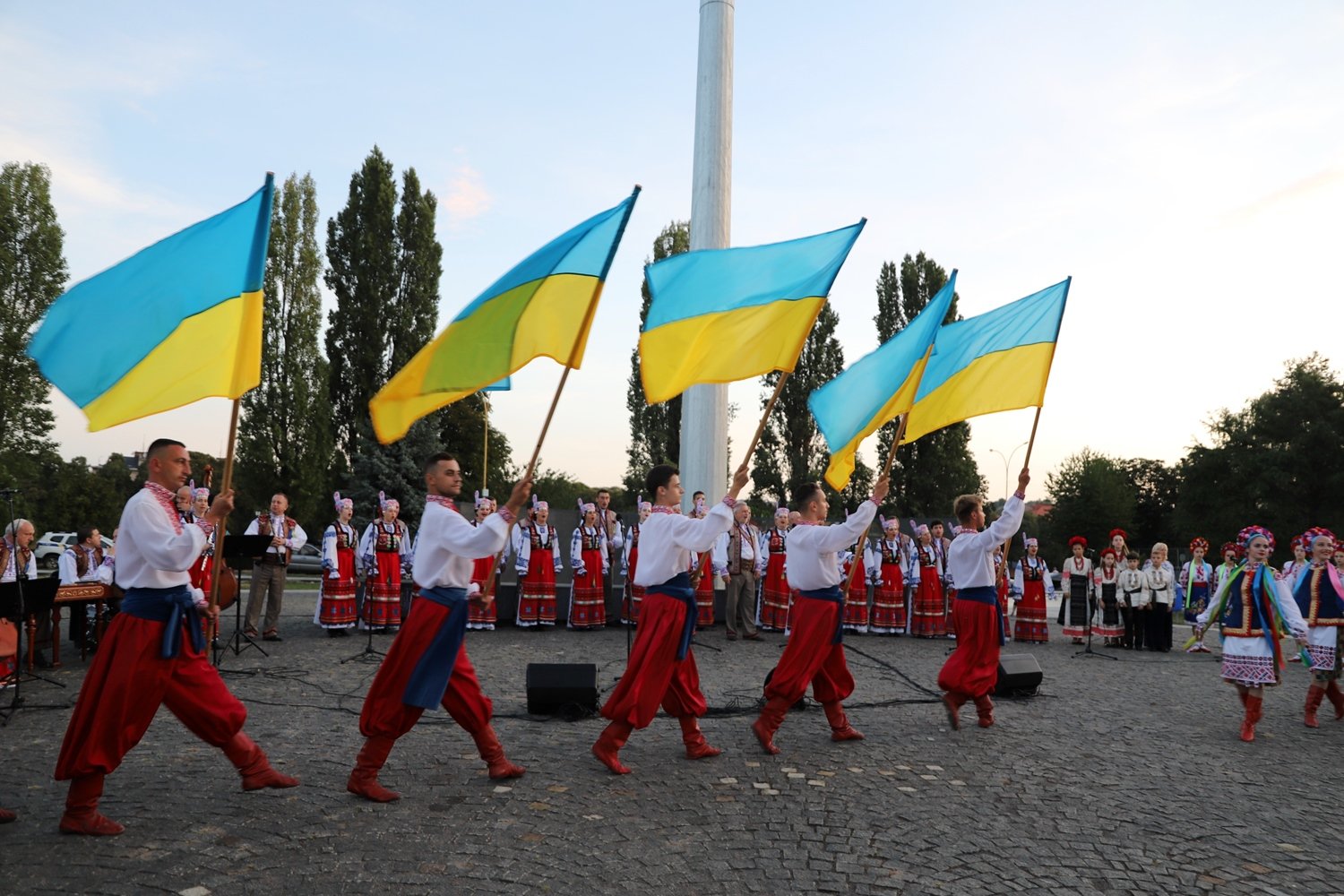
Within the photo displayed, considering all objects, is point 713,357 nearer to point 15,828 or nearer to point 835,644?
point 835,644

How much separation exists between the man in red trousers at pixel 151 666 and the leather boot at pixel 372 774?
Answer: 21.0 inches

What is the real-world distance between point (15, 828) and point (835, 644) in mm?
5559

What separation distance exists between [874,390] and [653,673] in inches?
134

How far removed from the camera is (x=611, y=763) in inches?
244

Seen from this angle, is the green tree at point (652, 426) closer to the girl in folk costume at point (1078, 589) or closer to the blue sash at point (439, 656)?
the girl in folk costume at point (1078, 589)

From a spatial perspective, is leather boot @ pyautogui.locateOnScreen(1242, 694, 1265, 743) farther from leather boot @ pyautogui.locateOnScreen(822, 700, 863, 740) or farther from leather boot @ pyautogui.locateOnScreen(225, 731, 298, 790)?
leather boot @ pyautogui.locateOnScreen(225, 731, 298, 790)

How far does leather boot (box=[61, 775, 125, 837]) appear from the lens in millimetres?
4707

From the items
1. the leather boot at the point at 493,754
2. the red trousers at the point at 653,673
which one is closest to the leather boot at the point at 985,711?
the red trousers at the point at 653,673

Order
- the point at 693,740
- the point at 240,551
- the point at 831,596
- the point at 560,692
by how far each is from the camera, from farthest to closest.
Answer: the point at 240,551 < the point at 560,692 < the point at 831,596 < the point at 693,740

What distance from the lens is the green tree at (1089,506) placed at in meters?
53.2

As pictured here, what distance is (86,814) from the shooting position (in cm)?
473

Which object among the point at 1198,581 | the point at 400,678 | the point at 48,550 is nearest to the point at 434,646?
the point at 400,678

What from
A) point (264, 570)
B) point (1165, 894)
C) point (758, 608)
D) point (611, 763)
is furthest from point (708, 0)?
point (1165, 894)

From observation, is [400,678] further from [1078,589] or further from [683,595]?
[1078,589]
